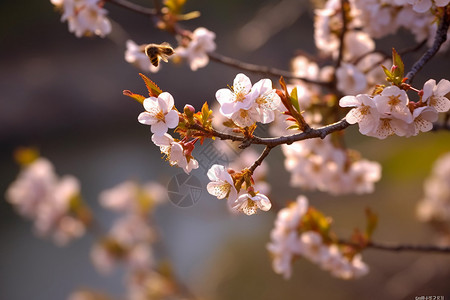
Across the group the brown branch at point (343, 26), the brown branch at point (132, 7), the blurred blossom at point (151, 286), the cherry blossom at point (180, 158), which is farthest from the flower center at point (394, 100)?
the blurred blossom at point (151, 286)

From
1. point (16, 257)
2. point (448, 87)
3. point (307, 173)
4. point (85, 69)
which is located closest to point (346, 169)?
point (307, 173)

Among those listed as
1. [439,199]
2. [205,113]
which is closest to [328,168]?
[205,113]

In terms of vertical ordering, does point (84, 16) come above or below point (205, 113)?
above

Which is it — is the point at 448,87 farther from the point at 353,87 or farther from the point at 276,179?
the point at 276,179

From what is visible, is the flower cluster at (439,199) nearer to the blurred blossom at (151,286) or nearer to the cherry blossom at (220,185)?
the blurred blossom at (151,286)

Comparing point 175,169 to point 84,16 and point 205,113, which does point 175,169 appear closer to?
point 205,113

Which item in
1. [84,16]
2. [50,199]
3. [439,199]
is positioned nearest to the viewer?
[84,16]
